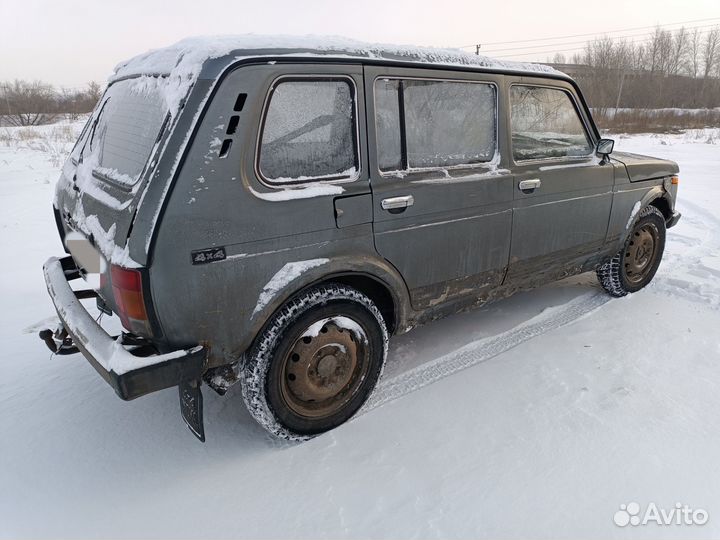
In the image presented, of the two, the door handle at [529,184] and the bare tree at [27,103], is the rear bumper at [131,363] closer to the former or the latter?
the door handle at [529,184]

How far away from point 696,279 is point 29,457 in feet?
17.1

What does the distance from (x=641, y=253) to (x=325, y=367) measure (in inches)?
129

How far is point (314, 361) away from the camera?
8.36 feet

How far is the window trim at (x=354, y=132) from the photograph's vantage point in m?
2.18

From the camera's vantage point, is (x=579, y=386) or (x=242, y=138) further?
(x=579, y=386)

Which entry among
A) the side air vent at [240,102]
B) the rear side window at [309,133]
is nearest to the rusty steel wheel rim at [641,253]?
the rear side window at [309,133]

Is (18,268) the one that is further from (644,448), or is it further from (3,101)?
(3,101)

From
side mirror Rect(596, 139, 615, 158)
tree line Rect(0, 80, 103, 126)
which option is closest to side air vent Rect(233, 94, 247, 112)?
side mirror Rect(596, 139, 615, 158)

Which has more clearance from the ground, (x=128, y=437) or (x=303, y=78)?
(x=303, y=78)

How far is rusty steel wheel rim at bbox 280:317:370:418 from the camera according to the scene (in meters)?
2.49

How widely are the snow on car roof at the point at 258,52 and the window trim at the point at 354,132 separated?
10cm

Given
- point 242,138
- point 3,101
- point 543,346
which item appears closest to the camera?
point 242,138

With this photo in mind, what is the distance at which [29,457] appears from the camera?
2453mm

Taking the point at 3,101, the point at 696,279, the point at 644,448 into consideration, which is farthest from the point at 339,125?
the point at 3,101
